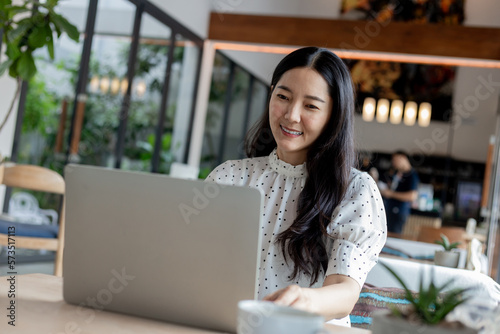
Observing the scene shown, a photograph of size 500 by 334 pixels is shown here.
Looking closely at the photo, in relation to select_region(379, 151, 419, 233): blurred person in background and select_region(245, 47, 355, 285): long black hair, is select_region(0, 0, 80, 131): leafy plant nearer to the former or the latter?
select_region(245, 47, 355, 285): long black hair

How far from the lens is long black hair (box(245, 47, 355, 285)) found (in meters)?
1.56

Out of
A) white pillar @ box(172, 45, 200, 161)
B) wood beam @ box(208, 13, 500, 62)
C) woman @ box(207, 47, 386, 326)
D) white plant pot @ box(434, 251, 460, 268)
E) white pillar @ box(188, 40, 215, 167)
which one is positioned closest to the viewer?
woman @ box(207, 47, 386, 326)

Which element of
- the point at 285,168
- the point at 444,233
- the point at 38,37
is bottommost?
the point at 444,233

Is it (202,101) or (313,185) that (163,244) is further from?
(202,101)

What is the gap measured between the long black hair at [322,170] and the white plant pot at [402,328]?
2.25ft

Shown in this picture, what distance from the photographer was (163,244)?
103 centimetres

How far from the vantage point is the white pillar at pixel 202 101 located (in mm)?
8586

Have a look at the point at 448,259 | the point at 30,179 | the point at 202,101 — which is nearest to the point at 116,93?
the point at 202,101

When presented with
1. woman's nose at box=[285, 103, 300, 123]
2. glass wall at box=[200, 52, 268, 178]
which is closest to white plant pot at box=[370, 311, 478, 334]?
woman's nose at box=[285, 103, 300, 123]

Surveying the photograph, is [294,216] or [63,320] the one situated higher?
[294,216]

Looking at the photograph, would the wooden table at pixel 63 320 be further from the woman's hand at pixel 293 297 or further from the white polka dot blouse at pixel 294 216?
the white polka dot blouse at pixel 294 216

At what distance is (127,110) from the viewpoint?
6777mm

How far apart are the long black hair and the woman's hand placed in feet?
1.29

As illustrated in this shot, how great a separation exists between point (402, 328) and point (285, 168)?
3.23 ft
